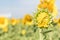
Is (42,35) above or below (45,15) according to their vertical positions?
below

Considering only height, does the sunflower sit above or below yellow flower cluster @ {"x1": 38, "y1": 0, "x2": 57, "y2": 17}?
below

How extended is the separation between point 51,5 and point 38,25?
0.14 metres

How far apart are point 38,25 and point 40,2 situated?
5.7 inches

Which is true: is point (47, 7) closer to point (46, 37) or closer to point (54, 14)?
point (54, 14)

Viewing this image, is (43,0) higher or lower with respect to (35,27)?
higher

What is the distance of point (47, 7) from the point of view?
1.48 meters

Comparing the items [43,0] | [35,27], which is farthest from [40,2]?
[35,27]

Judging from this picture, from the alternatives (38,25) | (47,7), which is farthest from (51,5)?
(38,25)

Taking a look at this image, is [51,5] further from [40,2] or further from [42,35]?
[42,35]

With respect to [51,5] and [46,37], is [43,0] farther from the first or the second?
[46,37]

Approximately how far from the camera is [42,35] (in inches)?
58.9

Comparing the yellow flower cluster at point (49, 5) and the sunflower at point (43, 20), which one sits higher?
the yellow flower cluster at point (49, 5)

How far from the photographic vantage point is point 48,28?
148 centimetres

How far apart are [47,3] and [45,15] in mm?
90
